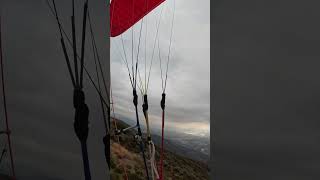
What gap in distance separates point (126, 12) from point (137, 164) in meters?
3.80

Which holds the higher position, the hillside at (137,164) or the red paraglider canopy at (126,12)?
the red paraglider canopy at (126,12)

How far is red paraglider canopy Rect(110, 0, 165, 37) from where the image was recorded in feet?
14.6

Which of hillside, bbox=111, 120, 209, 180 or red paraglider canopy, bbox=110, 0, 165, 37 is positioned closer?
red paraglider canopy, bbox=110, 0, 165, 37

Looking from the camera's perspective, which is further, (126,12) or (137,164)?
(137,164)

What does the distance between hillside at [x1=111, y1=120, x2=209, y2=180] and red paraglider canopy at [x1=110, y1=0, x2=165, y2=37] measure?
260 cm

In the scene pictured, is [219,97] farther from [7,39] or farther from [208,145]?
[7,39]

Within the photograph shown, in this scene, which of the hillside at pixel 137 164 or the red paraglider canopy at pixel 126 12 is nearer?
the red paraglider canopy at pixel 126 12

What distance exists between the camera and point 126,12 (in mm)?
4605

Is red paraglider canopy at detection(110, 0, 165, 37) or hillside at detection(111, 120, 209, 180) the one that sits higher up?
red paraglider canopy at detection(110, 0, 165, 37)

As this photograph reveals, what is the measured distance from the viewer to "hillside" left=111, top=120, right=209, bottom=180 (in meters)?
7.31

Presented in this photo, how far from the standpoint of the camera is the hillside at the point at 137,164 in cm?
731

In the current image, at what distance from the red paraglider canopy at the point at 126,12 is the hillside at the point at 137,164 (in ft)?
8.51

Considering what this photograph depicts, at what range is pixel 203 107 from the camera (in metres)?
5.08

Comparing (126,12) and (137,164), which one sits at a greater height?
(126,12)
